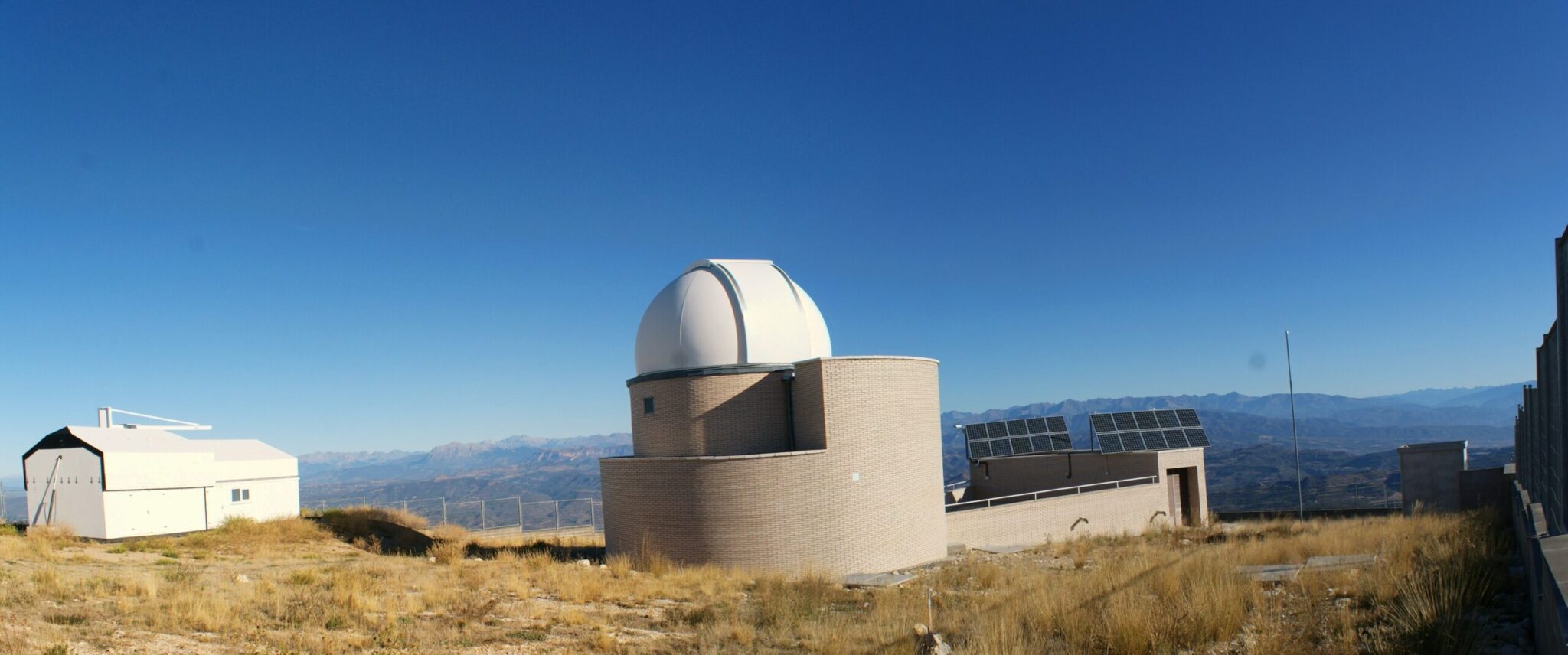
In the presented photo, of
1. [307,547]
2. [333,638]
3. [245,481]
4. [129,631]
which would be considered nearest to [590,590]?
[333,638]

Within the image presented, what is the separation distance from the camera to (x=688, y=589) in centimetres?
1497

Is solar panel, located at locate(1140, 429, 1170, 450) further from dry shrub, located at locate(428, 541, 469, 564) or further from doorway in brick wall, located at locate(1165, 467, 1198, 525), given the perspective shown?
dry shrub, located at locate(428, 541, 469, 564)

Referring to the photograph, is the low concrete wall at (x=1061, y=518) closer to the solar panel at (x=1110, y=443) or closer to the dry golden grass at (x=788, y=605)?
the solar panel at (x=1110, y=443)

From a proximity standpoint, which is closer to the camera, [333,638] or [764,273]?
[333,638]

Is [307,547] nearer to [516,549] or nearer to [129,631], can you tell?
[516,549]

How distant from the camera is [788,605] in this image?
487 inches

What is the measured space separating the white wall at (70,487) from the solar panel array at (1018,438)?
27220 millimetres

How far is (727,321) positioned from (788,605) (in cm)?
975

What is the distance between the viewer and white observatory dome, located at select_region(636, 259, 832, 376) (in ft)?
68.9

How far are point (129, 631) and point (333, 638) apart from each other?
2118 mm

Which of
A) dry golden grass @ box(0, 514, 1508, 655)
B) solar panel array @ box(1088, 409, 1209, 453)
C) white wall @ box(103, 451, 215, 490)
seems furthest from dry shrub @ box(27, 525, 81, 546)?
solar panel array @ box(1088, 409, 1209, 453)

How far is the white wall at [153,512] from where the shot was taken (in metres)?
24.9

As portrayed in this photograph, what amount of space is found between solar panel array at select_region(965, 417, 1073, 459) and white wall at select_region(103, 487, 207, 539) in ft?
83.0

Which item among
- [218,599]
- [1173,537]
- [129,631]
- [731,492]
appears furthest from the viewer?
[1173,537]
